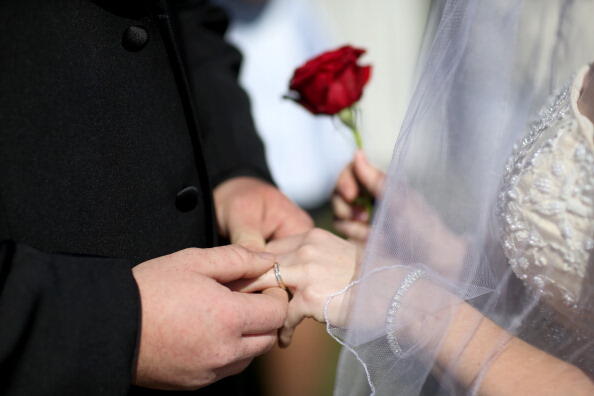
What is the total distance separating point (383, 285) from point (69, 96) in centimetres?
62

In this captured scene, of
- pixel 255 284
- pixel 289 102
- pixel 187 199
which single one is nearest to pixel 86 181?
pixel 187 199

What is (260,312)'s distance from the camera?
1.04 m

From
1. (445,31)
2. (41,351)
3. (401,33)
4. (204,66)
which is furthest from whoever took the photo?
(401,33)

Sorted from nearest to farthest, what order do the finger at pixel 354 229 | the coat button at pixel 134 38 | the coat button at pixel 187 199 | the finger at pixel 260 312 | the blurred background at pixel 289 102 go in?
the finger at pixel 260 312, the coat button at pixel 134 38, the coat button at pixel 187 199, the finger at pixel 354 229, the blurred background at pixel 289 102

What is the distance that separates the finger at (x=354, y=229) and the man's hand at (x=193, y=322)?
1.67 ft

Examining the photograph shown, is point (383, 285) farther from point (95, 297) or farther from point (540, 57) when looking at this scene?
point (540, 57)

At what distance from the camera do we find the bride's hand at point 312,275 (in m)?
1.15

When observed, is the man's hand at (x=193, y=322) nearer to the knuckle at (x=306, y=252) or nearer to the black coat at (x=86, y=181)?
the black coat at (x=86, y=181)

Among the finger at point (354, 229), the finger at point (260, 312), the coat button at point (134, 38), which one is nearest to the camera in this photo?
the finger at point (260, 312)

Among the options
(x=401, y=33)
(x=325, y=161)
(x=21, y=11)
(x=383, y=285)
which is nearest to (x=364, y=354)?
(x=383, y=285)

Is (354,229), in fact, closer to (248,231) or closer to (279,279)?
(248,231)

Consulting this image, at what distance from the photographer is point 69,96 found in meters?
1.04

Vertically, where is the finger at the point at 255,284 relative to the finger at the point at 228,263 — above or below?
below

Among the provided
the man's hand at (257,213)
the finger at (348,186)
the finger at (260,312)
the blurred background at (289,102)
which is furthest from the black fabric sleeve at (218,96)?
the blurred background at (289,102)
